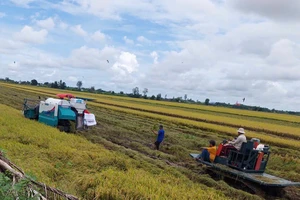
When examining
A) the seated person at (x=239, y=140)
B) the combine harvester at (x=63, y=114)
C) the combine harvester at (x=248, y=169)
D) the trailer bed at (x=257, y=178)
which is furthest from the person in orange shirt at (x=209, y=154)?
the combine harvester at (x=63, y=114)

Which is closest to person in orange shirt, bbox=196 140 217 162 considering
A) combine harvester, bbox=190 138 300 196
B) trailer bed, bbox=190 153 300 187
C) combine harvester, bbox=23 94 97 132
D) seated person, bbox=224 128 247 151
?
Answer: combine harvester, bbox=190 138 300 196

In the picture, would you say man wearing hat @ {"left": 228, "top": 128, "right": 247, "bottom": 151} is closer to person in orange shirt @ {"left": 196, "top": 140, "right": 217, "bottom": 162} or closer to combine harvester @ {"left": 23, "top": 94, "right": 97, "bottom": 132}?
person in orange shirt @ {"left": 196, "top": 140, "right": 217, "bottom": 162}

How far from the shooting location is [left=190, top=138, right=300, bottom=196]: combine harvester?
9.02 meters

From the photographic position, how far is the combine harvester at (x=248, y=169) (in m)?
9.02

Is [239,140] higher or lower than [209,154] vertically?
higher

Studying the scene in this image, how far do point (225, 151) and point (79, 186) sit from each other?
6.02 metres

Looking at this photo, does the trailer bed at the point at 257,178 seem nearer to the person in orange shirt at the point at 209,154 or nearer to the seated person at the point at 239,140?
the person in orange shirt at the point at 209,154

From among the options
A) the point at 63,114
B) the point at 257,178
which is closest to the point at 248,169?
the point at 257,178

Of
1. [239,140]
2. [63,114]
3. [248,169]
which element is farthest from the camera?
[63,114]

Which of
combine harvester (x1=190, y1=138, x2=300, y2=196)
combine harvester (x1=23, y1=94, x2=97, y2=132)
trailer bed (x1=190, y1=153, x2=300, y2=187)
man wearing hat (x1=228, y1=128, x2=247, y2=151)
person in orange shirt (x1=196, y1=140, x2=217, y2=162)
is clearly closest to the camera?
trailer bed (x1=190, y1=153, x2=300, y2=187)

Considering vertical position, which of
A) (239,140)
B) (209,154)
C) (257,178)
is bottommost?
(257,178)

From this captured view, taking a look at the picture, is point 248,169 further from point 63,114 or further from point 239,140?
point 63,114

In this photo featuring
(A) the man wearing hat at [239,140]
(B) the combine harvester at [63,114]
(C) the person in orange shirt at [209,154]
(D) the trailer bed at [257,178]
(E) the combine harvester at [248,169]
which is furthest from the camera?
(B) the combine harvester at [63,114]

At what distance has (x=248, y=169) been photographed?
9.82 metres
